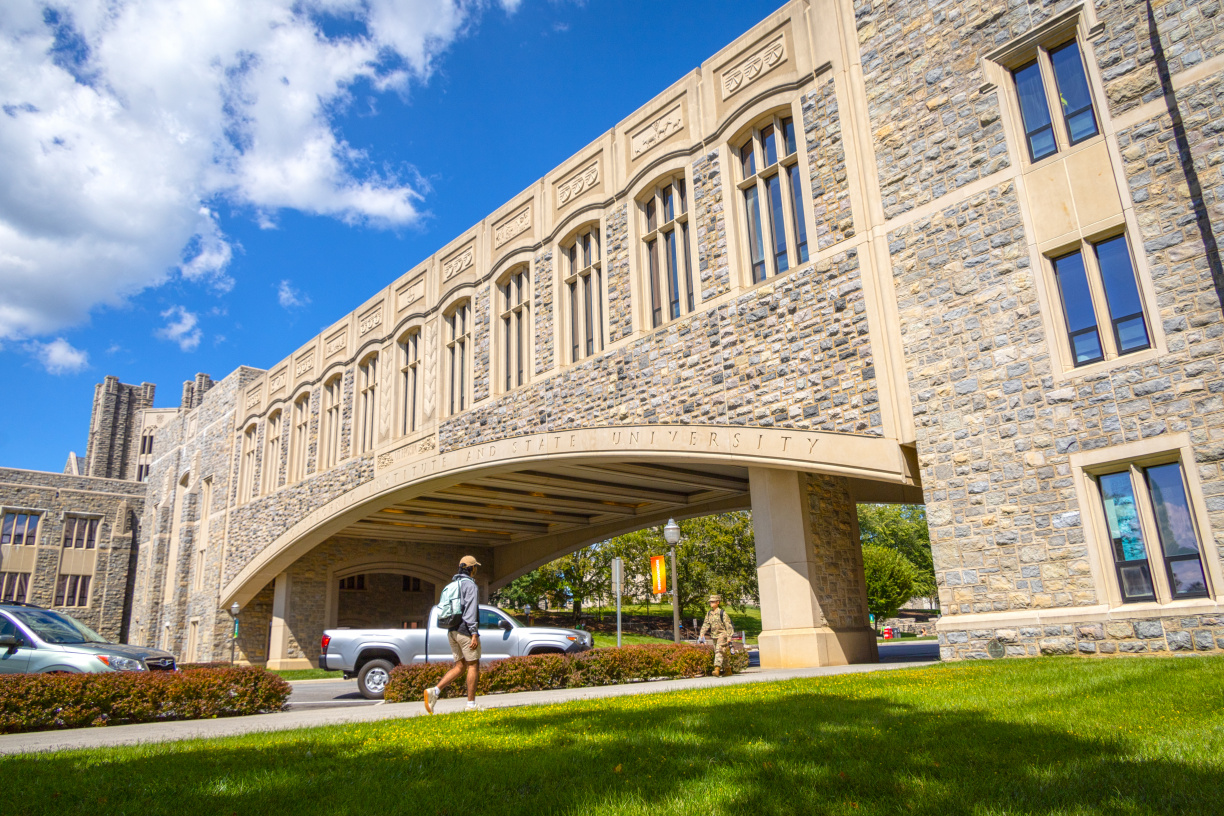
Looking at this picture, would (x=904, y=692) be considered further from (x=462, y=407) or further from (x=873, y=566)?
(x=873, y=566)

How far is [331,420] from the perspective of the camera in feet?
101

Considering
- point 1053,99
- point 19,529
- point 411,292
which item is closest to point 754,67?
point 1053,99

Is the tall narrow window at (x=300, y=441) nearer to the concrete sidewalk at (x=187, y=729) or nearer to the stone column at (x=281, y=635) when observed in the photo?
the stone column at (x=281, y=635)

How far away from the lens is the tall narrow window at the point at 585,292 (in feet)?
66.7

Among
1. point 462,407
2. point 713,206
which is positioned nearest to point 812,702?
point 713,206

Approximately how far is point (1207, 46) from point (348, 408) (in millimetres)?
25898

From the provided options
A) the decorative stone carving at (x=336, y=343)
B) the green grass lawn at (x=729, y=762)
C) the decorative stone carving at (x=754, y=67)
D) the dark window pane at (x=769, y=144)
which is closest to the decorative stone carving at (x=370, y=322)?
the decorative stone carving at (x=336, y=343)

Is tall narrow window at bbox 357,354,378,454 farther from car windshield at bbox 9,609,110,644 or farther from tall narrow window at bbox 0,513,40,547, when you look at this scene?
tall narrow window at bbox 0,513,40,547

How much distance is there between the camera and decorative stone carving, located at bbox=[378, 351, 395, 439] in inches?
1067

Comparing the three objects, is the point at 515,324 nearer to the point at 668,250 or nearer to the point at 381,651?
the point at 668,250

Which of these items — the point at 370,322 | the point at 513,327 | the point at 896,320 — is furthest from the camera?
the point at 370,322

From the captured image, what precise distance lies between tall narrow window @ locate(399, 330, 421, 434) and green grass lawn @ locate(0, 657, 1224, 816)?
19.6 metres

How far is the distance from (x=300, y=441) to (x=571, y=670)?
22.9 m

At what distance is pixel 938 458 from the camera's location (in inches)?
509
